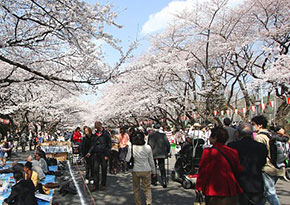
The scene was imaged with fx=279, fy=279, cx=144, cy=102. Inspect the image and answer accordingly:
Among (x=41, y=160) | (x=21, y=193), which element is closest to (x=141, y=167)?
(x=21, y=193)

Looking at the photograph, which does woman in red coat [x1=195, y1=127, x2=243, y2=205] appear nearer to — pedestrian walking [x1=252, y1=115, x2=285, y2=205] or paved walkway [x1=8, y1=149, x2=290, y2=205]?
pedestrian walking [x1=252, y1=115, x2=285, y2=205]

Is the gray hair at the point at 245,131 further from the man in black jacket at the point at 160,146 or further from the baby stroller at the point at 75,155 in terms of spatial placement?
the baby stroller at the point at 75,155

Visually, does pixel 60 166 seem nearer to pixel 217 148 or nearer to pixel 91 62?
pixel 91 62

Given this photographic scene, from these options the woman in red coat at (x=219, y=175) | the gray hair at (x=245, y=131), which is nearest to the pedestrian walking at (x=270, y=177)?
the gray hair at (x=245, y=131)

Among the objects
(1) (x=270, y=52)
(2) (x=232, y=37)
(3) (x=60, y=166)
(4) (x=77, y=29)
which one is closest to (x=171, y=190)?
(4) (x=77, y=29)

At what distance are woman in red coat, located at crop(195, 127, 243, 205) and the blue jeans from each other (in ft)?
3.11

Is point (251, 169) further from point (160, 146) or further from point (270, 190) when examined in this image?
point (160, 146)

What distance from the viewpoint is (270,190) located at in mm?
3982

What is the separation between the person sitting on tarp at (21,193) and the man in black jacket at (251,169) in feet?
11.0

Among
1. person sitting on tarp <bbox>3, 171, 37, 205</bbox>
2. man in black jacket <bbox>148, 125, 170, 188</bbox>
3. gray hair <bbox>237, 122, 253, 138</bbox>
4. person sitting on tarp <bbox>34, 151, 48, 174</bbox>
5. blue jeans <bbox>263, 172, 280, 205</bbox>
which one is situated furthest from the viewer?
person sitting on tarp <bbox>34, 151, 48, 174</bbox>

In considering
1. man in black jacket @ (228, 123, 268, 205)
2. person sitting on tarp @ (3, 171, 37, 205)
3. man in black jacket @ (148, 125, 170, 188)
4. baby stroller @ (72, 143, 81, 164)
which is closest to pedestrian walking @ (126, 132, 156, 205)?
person sitting on tarp @ (3, 171, 37, 205)

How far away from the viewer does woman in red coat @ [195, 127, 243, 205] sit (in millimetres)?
3164

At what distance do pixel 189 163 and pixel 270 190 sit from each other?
371 centimetres

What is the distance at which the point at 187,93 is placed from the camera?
76.3ft
